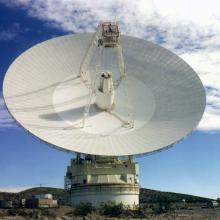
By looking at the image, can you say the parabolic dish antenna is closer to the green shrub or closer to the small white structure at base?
the small white structure at base

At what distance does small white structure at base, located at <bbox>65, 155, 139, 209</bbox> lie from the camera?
54188mm

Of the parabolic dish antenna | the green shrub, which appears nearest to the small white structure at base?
the green shrub

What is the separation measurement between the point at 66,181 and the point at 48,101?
1294 centimetres

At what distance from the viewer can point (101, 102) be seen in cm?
5228

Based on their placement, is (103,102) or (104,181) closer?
(103,102)

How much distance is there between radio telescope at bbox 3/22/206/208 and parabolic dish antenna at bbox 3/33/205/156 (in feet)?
0.35

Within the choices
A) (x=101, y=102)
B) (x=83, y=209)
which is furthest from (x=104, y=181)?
(x=101, y=102)

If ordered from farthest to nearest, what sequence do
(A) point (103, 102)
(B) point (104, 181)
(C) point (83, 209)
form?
(B) point (104, 181)
(A) point (103, 102)
(C) point (83, 209)

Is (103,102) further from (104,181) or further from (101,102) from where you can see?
(104,181)

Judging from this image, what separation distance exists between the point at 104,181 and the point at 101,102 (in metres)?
9.53

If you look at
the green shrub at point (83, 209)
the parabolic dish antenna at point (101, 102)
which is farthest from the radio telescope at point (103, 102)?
the green shrub at point (83, 209)

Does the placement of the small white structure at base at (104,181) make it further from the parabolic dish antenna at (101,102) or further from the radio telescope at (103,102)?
the parabolic dish antenna at (101,102)

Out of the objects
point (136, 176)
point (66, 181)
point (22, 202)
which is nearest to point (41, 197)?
point (22, 202)

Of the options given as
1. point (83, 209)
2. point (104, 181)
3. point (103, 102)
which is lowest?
point (83, 209)
